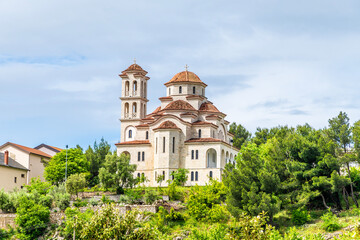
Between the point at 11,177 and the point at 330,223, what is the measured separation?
41.1m

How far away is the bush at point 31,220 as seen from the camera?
52.2 m

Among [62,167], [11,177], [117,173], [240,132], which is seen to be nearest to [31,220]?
[117,173]

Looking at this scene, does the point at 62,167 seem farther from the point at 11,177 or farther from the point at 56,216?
the point at 56,216

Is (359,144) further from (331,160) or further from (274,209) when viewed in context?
(274,209)

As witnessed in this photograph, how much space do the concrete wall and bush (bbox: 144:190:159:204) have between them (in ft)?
66.5

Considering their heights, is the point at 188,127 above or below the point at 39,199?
above

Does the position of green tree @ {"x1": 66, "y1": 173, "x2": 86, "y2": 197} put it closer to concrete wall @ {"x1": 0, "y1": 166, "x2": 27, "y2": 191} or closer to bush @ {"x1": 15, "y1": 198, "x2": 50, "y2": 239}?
bush @ {"x1": 15, "y1": 198, "x2": 50, "y2": 239}

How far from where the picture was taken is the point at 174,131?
6712 cm

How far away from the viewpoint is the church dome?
74.8 meters

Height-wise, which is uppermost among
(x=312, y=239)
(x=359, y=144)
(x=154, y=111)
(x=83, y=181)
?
(x=154, y=111)

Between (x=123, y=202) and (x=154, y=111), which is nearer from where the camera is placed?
(x=123, y=202)

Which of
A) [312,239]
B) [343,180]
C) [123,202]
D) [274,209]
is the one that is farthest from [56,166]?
[312,239]

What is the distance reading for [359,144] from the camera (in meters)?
52.9

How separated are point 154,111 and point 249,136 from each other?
2819 centimetres
